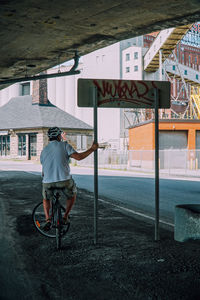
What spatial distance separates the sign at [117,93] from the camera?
20.4ft

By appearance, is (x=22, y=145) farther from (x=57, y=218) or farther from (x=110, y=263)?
(x=110, y=263)

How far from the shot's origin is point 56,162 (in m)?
5.79

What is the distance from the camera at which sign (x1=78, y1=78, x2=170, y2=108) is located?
6232 mm

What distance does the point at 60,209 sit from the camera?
5.79 metres

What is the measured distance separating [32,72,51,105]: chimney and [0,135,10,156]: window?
6.31 m

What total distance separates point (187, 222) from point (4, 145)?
4816cm

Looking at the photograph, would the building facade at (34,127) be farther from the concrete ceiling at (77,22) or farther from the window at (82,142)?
the concrete ceiling at (77,22)

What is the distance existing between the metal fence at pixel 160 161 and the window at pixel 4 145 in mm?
17708

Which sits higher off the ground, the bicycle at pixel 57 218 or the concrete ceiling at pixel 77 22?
the concrete ceiling at pixel 77 22

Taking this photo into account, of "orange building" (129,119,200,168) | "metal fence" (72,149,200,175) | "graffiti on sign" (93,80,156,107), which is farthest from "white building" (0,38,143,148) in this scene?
"graffiti on sign" (93,80,156,107)

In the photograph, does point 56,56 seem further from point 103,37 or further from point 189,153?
point 189,153

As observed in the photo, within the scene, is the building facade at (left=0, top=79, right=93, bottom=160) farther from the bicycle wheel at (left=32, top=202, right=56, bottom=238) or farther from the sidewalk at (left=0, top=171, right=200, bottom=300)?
the bicycle wheel at (left=32, top=202, right=56, bottom=238)

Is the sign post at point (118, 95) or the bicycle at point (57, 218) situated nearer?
the bicycle at point (57, 218)

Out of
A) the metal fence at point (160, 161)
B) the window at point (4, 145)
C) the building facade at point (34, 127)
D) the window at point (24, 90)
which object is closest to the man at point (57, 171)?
the metal fence at point (160, 161)
